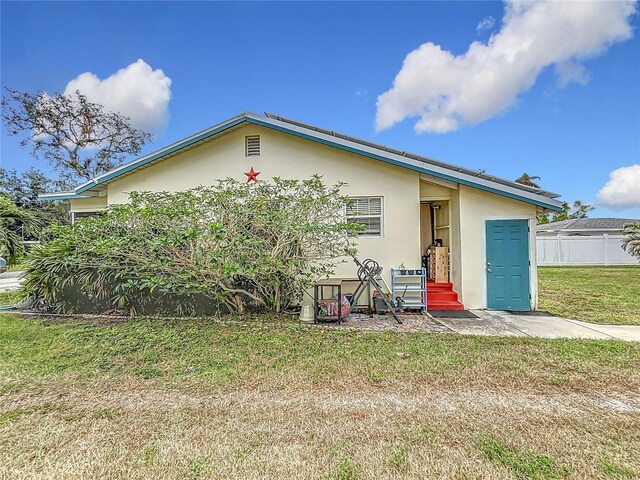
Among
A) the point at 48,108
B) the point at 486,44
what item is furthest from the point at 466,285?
the point at 48,108

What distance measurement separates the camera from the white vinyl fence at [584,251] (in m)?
22.0

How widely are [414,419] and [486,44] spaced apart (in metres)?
A: 14.2

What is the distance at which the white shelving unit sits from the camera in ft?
26.1

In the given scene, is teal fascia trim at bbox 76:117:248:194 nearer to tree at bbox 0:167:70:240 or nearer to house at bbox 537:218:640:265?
house at bbox 537:218:640:265

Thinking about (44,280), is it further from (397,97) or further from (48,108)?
(48,108)

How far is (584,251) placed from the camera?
73.5ft

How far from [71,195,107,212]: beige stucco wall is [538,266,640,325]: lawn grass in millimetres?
14080

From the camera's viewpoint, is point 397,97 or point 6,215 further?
point 397,97

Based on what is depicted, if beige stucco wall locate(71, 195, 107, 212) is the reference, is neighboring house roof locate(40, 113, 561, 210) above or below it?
above

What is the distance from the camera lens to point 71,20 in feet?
36.4

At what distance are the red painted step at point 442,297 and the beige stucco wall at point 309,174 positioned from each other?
100cm

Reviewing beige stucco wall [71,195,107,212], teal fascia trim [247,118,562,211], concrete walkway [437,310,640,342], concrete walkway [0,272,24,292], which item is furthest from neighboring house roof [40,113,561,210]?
concrete walkway [0,272,24,292]

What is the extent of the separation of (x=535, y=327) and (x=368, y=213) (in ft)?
15.2

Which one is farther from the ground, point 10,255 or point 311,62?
point 311,62
